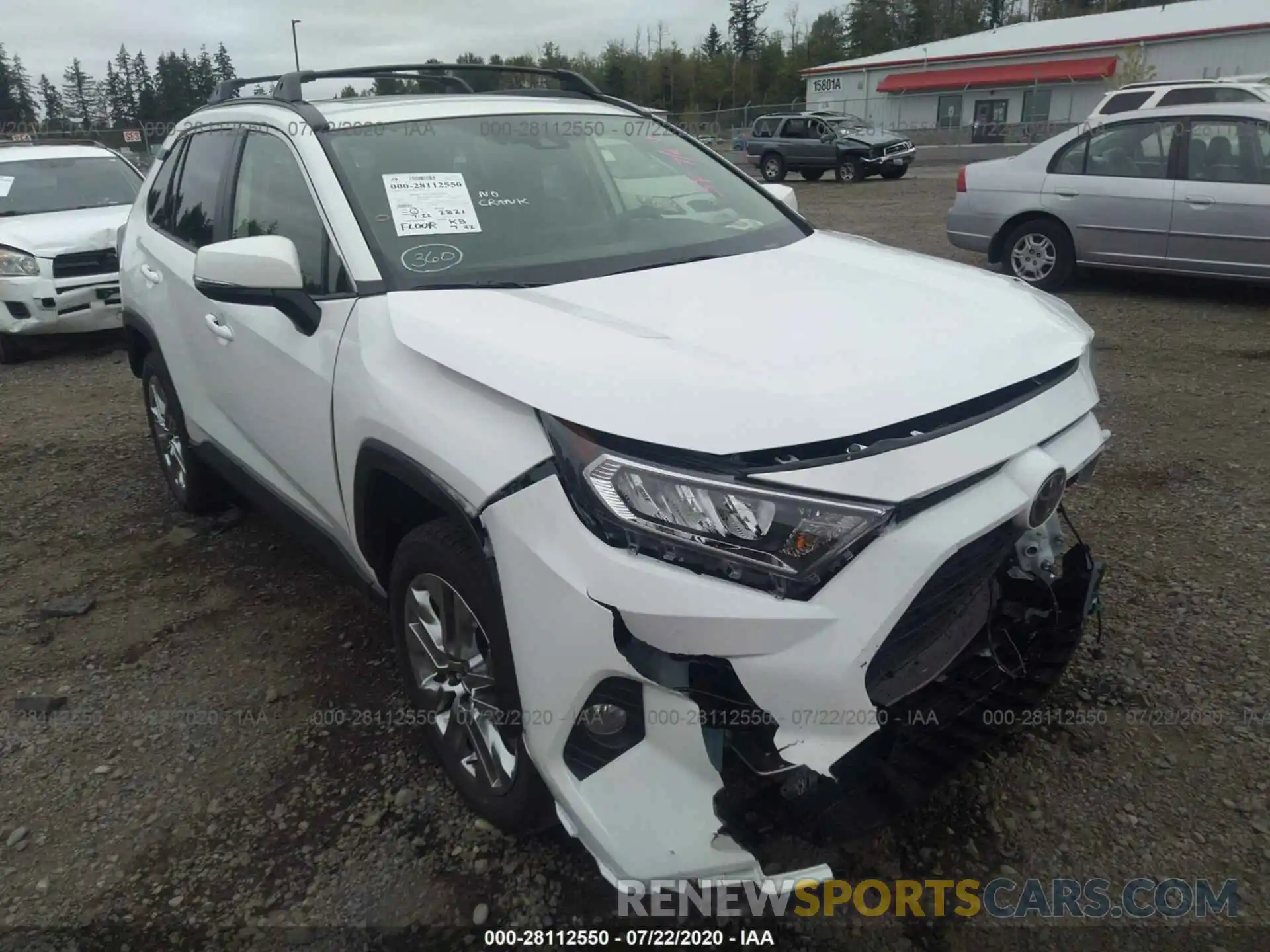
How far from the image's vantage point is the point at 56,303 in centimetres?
732

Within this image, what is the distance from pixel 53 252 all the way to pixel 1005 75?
4159cm

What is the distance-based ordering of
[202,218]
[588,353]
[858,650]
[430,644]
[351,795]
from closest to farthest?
[858,650] < [588,353] < [430,644] < [351,795] < [202,218]

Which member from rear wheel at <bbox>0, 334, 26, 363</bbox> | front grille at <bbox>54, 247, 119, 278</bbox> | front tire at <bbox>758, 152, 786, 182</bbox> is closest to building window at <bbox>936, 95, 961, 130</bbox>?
front tire at <bbox>758, 152, 786, 182</bbox>

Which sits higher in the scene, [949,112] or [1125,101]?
[949,112]

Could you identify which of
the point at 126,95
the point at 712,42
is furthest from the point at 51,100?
the point at 712,42

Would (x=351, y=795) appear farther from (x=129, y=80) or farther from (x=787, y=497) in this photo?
(x=129, y=80)

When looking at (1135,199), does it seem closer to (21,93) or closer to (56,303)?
(56,303)

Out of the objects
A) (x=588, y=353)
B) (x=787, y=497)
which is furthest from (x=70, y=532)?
(x=787, y=497)

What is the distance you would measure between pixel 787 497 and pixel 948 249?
10.1 m

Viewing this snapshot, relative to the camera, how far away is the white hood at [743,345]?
5.69 ft

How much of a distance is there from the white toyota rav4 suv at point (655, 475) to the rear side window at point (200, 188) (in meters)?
0.53

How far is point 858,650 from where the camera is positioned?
1.64m

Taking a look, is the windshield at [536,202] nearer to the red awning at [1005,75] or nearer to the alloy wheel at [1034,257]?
the alloy wheel at [1034,257]

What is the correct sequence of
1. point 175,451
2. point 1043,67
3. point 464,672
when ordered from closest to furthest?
point 464,672
point 175,451
point 1043,67
